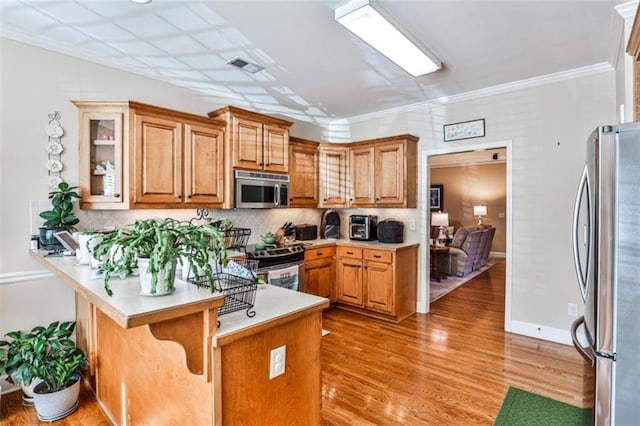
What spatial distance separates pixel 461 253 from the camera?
6.45 meters

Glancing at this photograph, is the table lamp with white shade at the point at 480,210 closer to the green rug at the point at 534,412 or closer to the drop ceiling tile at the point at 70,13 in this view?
the green rug at the point at 534,412

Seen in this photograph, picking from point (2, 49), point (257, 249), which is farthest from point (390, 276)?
point (2, 49)

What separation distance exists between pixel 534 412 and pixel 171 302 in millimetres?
2526

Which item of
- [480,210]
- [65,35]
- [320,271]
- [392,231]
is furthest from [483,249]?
[65,35]

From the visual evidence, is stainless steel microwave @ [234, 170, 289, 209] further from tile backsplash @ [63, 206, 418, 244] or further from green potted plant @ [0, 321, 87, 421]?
green potted plant @ [0, 321, 87, 421]

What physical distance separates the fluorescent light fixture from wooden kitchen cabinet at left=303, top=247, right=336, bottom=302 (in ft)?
7.68

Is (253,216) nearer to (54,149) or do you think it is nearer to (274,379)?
(54,149)

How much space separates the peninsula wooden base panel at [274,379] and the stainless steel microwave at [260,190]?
2.29m

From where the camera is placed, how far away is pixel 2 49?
2529mm

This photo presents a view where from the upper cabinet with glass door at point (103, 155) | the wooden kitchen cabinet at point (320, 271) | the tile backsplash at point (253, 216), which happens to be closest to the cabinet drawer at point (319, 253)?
the wooden kitchen cabinet at point (320, 271)

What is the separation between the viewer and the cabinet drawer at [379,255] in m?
4.05

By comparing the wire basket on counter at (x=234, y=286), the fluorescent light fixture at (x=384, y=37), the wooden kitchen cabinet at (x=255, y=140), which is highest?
the fluorescent light fixture at (x=384, y=37)

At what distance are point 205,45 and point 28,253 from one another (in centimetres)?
217

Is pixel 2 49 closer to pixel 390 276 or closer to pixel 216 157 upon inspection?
pixel 216 157
